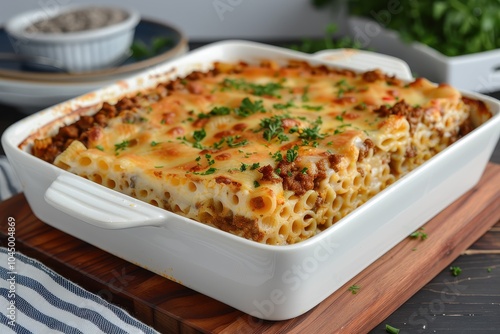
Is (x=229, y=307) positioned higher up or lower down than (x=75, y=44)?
higher up

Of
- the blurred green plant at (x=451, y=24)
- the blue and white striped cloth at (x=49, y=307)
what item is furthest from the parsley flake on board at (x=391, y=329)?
the blurred green plant at (x=451, y=24)

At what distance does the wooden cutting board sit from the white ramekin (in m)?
1.44

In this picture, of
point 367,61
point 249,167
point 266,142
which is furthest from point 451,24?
point 249,167

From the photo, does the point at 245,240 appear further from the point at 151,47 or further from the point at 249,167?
the point at 151,47

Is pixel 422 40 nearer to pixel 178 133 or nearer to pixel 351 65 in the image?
pixel 351 65

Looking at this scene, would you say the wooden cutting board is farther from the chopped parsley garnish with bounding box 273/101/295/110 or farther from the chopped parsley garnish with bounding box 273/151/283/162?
the chopped parsley garnish with bounding box 273/101/295/110

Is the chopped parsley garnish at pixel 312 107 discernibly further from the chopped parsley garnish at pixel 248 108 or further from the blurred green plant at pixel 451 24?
the blurred green plant at pixel 451 24

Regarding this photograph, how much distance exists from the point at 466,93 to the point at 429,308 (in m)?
0.89

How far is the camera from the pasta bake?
2119mm

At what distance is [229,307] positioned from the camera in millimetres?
2119

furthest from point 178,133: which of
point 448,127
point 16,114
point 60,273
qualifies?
point 16,114

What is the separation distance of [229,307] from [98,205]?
1.52ft

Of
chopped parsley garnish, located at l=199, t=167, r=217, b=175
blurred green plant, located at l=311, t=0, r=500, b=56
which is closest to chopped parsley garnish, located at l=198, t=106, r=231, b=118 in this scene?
chopped parsley garnish, located at l=199, t=167, r=217, b=175

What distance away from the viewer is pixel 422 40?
14.0ft
